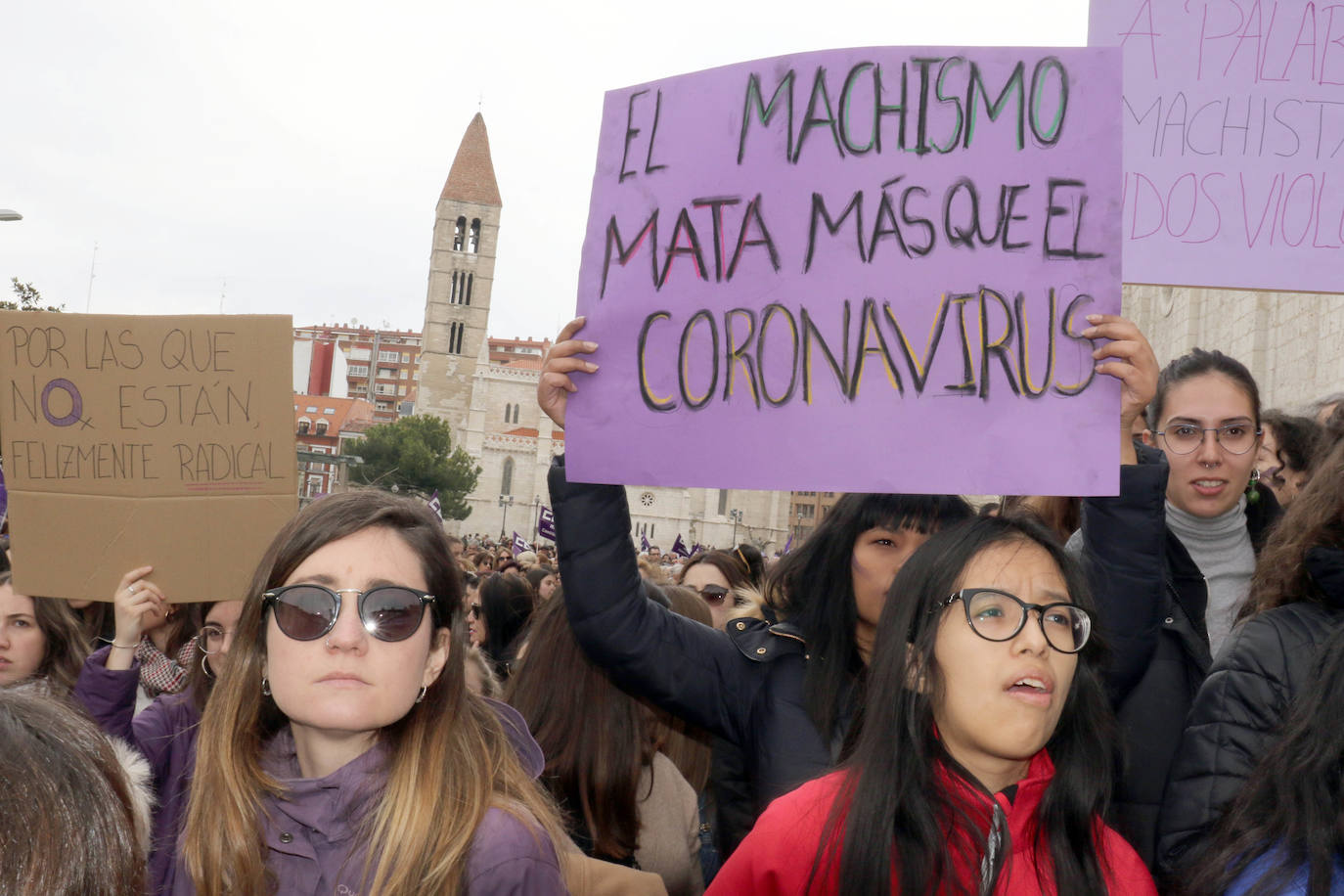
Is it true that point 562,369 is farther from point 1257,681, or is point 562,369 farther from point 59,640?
point 59,640

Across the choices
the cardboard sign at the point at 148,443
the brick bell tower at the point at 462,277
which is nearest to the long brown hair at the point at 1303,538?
the cardboard sign at the point at 148,443

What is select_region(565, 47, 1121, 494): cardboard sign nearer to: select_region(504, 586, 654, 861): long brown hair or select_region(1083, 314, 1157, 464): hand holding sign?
select_region(1083, 314, 1157, 464): hand holding sign

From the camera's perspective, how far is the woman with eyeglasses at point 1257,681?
6.32 ft

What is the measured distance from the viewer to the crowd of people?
5.77 feet

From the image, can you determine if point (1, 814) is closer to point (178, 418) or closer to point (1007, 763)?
point (1007, 763)

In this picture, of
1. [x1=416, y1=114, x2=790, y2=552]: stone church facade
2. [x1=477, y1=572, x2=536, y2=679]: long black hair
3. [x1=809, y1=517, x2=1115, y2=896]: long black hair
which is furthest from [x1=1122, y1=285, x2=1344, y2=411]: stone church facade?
[x1=416, y1=114, x2=790, y2=552]: stone church facade

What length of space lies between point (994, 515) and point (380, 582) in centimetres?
95

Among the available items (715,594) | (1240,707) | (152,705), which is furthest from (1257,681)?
(715,594)

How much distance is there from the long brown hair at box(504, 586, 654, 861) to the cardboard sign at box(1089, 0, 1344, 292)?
1552 millimetres

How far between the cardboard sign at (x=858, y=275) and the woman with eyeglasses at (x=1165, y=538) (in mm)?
83

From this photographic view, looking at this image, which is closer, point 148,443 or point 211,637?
point 148,443

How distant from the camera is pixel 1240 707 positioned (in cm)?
196

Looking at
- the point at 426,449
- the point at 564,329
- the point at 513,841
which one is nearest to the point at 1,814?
the point at 513,841

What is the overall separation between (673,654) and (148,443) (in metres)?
1.42
